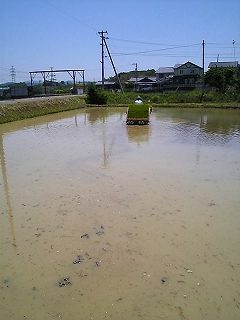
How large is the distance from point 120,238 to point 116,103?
27.2 m

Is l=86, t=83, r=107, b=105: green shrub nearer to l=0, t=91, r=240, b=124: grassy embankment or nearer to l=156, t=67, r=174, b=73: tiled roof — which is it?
l=0, t=91, r=240, b=124: grassy embankment

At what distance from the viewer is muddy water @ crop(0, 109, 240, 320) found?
9.36 ft

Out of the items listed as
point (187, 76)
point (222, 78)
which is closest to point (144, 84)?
point (187, 76)

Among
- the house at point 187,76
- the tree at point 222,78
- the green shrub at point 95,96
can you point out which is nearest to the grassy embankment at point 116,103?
the green shrub at point 95,96

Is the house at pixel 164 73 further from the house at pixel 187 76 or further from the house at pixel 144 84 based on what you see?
the house at pixel 187 76

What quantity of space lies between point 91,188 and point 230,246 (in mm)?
3103

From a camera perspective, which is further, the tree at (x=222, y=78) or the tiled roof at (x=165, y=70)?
the tiled roof at (x=165, y=70)

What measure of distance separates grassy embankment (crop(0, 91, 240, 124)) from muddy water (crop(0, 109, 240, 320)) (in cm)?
1140

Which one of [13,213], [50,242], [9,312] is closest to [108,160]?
[13,213]

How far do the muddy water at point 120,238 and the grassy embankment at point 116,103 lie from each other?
1140cm

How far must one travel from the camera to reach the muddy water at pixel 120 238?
2.85m

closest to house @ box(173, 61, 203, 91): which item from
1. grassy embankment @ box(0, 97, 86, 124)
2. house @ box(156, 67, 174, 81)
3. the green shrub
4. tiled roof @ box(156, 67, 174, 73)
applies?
house @ box(156, 67, 174, 81)

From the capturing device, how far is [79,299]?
113 inches

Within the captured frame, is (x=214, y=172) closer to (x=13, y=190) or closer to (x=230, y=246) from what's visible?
(x=230, y=246)
